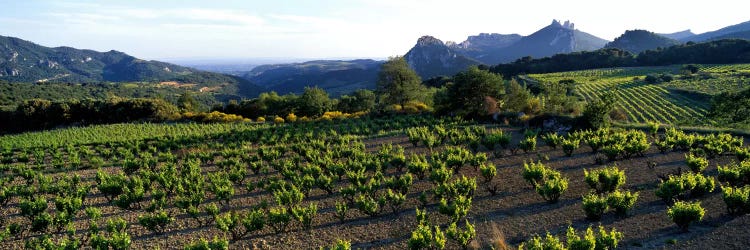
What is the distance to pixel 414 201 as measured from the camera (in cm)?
2067

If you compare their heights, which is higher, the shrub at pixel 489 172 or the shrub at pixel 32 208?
the shrub at pixel 489 172

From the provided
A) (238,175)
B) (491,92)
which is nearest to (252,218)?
(238,175)

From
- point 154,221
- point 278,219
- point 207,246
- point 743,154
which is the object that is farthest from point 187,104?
point 743,154

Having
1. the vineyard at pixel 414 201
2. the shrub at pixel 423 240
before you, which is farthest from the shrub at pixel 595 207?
the shrub at pixel 423 240

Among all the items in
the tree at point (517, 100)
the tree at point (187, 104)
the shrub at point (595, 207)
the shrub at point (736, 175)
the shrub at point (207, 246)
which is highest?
the tree at point (517, 100)

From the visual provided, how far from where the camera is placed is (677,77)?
287ft

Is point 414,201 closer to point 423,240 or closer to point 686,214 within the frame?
point 423,240

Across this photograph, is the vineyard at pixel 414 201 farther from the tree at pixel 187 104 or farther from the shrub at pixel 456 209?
the tree at pixel 187 104

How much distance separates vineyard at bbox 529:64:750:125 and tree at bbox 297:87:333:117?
45.7 metres

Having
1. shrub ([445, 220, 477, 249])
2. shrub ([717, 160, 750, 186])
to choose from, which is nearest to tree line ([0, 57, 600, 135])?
shrub ([717, 160, 750, 186])

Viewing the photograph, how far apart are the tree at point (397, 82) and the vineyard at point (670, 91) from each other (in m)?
29.2

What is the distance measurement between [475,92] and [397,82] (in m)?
17.9

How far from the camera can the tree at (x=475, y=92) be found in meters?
50.3

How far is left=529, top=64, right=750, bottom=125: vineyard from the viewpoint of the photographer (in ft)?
190
